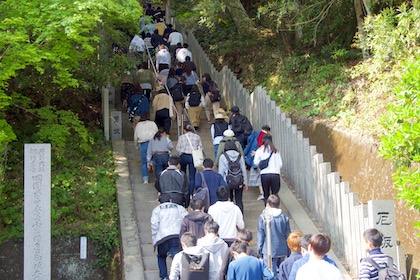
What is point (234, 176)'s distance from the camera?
44.4 ft

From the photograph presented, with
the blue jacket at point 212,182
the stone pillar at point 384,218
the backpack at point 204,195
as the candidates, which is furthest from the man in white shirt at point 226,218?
the stone pillar at point 384,218

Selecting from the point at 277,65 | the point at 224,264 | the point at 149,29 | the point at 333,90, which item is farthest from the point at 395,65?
the point at 149,29

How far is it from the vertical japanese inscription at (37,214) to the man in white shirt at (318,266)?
20.2 feet

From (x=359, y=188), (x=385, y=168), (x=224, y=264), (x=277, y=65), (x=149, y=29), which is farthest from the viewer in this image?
(x=149, y=29)

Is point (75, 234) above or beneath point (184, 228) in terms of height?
beneath

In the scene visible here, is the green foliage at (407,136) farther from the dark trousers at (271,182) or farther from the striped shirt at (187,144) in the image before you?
the striped shirt at (187,144)

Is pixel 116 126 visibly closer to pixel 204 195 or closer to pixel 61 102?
pixel 61 102

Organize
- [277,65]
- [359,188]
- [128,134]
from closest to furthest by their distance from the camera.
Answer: [359,188]
[128,134]
[277,65]

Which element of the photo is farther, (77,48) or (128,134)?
(128,134)

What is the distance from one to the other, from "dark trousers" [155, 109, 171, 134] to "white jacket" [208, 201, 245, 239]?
6226 millimetres

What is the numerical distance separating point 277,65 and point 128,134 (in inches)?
178

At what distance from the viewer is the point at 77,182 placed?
15219 mm

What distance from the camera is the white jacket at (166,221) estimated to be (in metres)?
11.5

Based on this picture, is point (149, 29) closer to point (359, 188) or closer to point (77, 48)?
point (77, 48)
